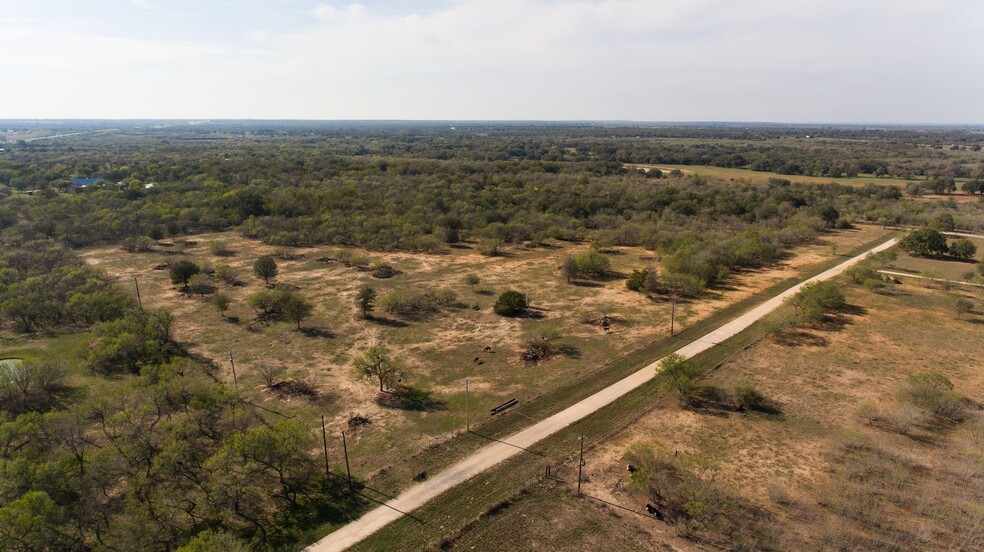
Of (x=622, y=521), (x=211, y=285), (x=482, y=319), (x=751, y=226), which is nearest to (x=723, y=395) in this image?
(x=622, y=521)

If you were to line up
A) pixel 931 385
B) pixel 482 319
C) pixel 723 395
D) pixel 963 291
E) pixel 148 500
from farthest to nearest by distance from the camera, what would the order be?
1. pixel 963 291
2. pixel 482 319
3. pixel 723 395
4. pixel 931 385
5. pixel 148 500

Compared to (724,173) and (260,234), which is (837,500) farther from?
(724,173)

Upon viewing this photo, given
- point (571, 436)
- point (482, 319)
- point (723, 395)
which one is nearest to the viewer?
point (571, 436)

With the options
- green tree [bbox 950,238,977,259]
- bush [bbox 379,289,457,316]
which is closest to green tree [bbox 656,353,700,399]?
bush [bbox 379,289,457,316]

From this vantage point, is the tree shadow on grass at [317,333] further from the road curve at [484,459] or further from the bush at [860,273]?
the bush at [860,273]

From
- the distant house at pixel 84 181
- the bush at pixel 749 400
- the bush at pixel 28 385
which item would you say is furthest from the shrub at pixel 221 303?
the distant house at pixel 84 181

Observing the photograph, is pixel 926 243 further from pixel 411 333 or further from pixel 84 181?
pixel 84 181
